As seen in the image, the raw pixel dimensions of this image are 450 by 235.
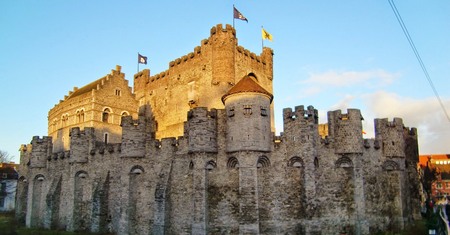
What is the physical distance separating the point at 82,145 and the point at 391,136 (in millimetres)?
26265

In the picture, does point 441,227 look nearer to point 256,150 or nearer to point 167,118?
point 256,150

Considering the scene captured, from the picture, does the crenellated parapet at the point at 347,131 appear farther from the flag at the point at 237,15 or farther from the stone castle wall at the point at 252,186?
the flag at the point at 237,15

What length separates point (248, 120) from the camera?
2736 centimetres

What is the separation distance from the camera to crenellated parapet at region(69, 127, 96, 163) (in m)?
35.7

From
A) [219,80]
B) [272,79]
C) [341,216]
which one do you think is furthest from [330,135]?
[272,79]

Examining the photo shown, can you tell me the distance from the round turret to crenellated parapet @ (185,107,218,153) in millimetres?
1148

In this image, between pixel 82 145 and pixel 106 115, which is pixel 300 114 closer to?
pixel 82 145

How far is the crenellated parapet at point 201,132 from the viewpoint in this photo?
91.4 ft

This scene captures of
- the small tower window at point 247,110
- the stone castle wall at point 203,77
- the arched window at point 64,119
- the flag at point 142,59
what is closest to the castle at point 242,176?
the small tower window at point 247,110

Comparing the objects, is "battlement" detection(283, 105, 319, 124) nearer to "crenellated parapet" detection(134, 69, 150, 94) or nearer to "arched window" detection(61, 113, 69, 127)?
"crenellated parapet" detection(134, 69, 150, 94)

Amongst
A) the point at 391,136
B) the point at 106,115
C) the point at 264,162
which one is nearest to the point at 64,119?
the point at 106,115

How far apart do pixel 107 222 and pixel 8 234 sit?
8654mm

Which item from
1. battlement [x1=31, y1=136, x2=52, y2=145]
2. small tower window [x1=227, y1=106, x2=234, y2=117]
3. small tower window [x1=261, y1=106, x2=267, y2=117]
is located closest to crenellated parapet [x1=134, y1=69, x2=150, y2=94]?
battlement [x1=31, y1=136, x2=52, y2=145]

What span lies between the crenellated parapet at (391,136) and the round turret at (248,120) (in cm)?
938
